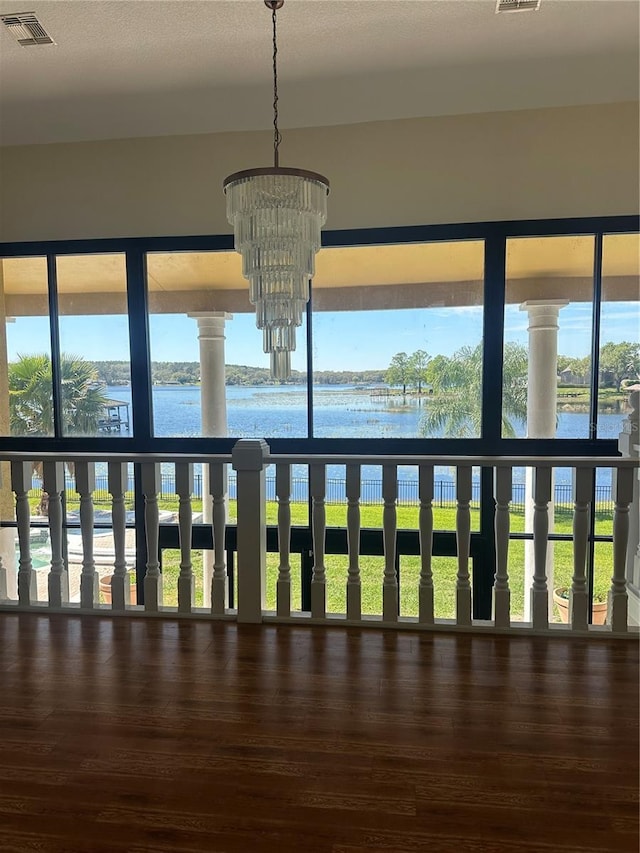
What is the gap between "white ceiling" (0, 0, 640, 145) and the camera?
3.02 m

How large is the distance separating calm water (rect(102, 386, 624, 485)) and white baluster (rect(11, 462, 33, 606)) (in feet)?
6.39

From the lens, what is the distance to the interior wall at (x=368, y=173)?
4.08m

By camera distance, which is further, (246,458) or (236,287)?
(236,287)

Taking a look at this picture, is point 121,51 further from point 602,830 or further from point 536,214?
A: point 602,830

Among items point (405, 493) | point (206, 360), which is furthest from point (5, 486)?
point (405, 493)

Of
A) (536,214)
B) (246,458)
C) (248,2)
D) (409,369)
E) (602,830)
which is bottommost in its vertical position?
(602,830)

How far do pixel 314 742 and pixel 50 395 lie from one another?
4067 mm

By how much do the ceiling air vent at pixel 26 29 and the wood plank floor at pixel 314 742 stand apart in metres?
3.15

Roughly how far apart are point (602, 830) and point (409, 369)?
11.6 feet

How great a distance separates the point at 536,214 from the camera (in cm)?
418

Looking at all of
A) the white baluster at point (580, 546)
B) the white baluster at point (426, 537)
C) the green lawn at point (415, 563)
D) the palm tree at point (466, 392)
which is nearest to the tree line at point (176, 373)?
the green lawn at point (415, 563)

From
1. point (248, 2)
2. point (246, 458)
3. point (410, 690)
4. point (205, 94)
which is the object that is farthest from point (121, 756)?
point (205, 94)

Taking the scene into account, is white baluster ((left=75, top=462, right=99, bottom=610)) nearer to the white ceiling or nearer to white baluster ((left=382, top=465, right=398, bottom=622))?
white baluster ((left=382, top=465, right=398, bottom=622))

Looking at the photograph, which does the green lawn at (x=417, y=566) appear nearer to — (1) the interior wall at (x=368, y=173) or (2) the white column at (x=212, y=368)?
(2) the white column at (x=212, y=368)
